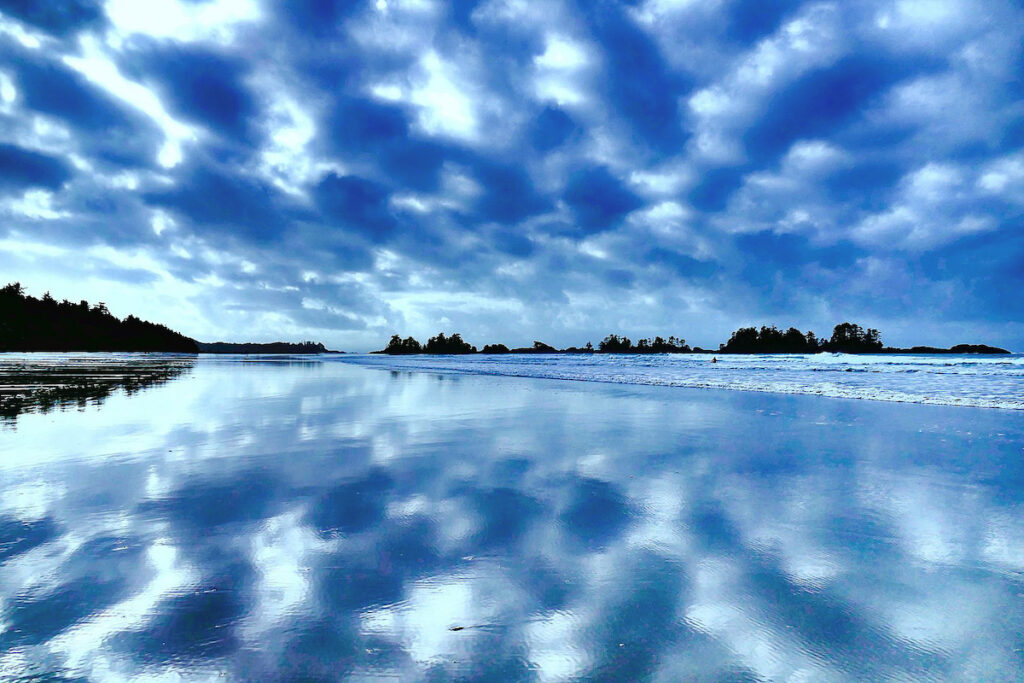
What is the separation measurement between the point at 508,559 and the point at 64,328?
551 ft

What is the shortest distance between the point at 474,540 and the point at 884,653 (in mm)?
2882

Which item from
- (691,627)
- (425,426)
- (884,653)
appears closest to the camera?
(884,653)

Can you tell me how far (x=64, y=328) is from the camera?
125000 millimetres

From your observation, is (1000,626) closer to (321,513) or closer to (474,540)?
(474,540)

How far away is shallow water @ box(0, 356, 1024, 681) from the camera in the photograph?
8.57 ft

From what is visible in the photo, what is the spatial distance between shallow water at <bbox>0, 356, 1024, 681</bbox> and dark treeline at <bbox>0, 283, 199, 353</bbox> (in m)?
140

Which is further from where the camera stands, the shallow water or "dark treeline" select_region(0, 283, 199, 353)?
"dark treeline" select_region(0, 283, 199, 353)

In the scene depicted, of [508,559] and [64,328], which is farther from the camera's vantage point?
[64,328]

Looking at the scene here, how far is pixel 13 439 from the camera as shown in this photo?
335 inches

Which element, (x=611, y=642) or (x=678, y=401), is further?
(x=678, y=401)

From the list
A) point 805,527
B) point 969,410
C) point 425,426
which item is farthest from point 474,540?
point 969,410

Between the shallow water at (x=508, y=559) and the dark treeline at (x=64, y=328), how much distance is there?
458 ft

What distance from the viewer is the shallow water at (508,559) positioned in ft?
8.57

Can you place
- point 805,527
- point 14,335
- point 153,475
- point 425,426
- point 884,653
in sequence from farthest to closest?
point 14,335, point 425,426, point 153,475, point 805,527, point 884,653
